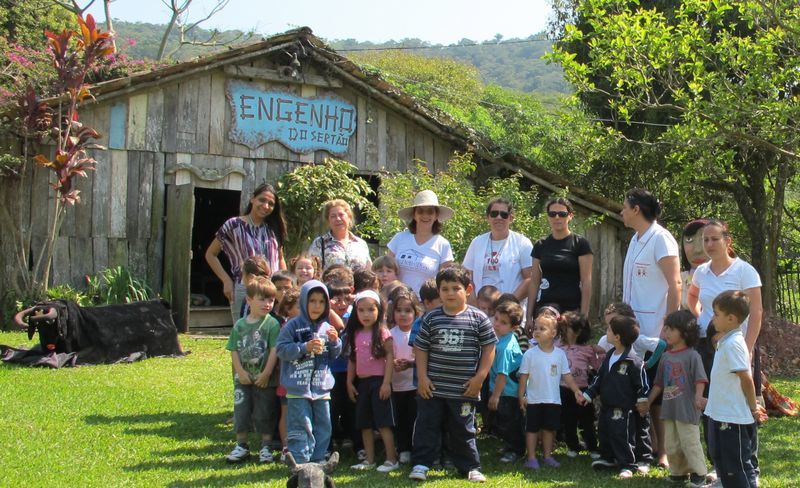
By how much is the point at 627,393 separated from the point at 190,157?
330 inches

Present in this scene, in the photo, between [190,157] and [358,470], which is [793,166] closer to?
[190,157]

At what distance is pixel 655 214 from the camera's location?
5.84 meters

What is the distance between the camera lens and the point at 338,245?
21.8 ft

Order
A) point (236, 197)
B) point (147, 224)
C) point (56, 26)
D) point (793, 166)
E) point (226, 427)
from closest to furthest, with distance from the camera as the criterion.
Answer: point (226, 427) → point (147, 224) → point (793, 166) → point (236, 197) → point (56, 26)

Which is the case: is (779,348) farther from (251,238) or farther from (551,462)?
(251,238)

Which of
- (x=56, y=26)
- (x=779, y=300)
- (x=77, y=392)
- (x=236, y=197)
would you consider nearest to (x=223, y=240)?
(x=77, y=392)

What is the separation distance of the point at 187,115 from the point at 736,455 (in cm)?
944

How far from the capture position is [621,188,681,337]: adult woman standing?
5664 mm

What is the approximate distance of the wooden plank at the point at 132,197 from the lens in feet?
39.1

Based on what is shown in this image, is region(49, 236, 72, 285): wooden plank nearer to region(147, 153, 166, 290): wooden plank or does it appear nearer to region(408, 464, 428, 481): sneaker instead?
region(147, 153, 166, 290): wooden plank

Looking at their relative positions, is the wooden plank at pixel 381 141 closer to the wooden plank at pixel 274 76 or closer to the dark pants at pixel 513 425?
the wooden plank at pixel 274 76

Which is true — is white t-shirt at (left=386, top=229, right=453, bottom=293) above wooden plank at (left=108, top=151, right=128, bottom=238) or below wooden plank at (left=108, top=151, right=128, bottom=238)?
below

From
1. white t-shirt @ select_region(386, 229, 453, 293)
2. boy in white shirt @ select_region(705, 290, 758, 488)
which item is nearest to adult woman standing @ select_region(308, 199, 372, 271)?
white t-shirt @ select_region(386, 229, 453, 293)

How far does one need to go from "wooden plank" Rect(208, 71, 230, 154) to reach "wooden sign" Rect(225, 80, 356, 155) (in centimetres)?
10
